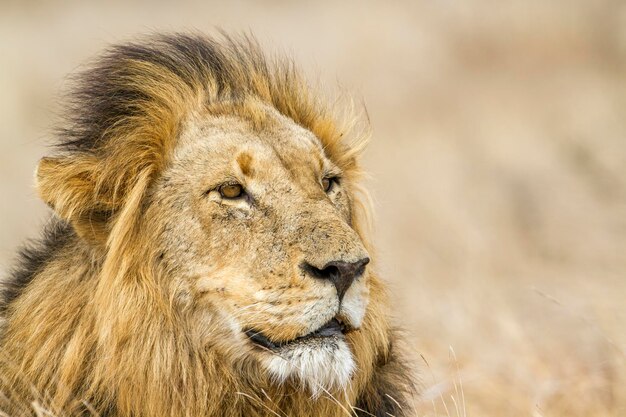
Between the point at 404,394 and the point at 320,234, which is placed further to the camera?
the point at 404,394

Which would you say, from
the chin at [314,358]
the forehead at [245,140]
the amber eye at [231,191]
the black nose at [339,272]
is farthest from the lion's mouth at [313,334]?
the forehead at [245,140]

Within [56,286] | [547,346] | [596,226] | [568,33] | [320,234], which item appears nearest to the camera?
[320,234]

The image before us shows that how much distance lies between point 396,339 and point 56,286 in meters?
1.57

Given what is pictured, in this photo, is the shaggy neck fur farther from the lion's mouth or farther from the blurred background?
the blurred background

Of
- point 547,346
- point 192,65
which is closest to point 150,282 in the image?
point 192,65

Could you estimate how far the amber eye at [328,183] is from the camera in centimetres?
483

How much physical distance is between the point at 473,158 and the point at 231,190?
1175 cm

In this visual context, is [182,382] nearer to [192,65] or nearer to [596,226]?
[192,65]

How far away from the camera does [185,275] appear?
430 centimetres

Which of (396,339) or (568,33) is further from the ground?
(396,339)

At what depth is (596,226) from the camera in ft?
40.9

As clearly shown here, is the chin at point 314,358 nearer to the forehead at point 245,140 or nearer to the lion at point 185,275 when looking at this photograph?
the lion at point 185,275

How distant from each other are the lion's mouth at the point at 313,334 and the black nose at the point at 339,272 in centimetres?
13

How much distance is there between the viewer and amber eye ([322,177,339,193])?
190 inches
